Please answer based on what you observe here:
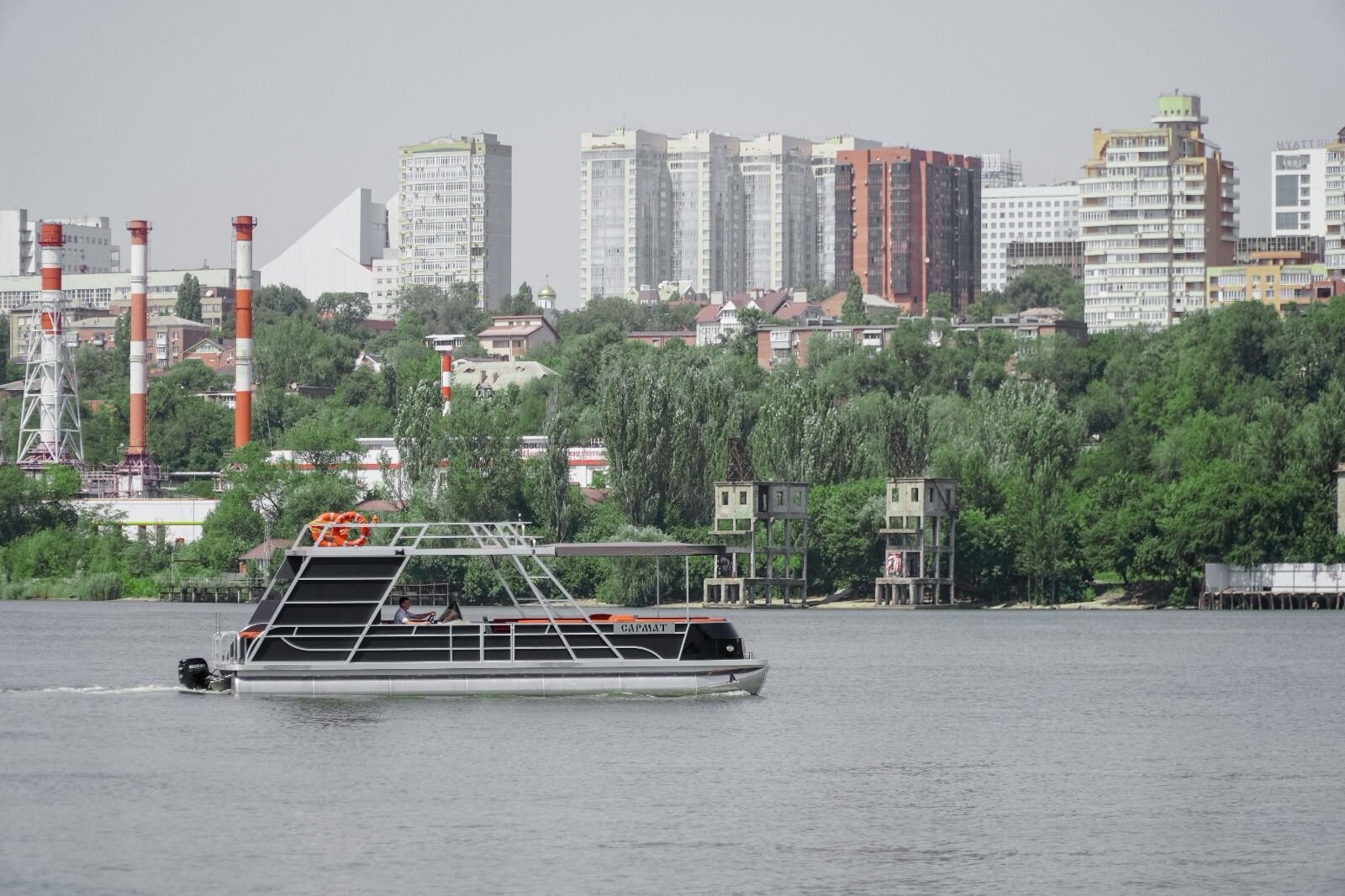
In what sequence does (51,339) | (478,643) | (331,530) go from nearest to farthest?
(478,643) → (331,530) → (51,339)

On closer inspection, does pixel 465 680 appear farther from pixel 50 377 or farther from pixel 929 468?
pixel 50 377

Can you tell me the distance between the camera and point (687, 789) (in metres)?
37.3

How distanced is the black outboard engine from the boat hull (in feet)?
11.1

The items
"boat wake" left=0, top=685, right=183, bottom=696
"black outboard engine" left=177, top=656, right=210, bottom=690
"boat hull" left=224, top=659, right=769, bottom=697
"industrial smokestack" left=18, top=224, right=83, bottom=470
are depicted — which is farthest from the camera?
"industrial smokestack" left=18, top=224, right=83, bottom=470

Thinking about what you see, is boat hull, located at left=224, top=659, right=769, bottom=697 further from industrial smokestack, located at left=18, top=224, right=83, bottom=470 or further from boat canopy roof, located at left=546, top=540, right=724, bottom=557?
industrial smokestack, located at left=18, top=224, right=83, bottom=470

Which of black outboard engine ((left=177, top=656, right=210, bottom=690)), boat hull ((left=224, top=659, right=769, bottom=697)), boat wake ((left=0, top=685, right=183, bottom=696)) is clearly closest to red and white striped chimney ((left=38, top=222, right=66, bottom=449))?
boat wake ((left=0, top=685, right=183, bottom=696))

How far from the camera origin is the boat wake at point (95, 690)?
52344mm

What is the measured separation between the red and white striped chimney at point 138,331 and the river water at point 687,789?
67.6 meters

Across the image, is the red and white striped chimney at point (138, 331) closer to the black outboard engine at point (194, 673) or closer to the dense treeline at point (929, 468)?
the dense treeline at point (929, 468)

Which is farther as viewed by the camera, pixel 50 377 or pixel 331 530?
pixel 50 377

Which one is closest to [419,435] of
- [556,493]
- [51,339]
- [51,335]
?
[556,493]

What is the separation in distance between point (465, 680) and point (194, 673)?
7592mm

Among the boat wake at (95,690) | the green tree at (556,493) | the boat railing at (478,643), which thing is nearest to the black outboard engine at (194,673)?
the boat wake at (95,690)

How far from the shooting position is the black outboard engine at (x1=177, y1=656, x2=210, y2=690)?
4981 centimetres
